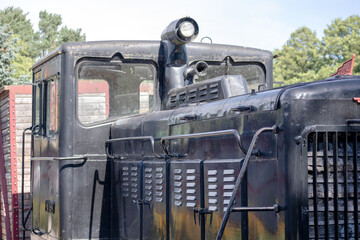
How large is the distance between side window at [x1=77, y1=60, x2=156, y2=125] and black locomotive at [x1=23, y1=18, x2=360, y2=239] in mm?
10

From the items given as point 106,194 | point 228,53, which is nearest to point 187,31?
point 228,53

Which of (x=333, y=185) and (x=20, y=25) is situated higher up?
(x=20, y=25)

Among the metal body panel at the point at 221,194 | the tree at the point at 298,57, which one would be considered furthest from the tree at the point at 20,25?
the metal body panel at the point at 221,194

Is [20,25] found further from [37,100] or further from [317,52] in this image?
[37,100]

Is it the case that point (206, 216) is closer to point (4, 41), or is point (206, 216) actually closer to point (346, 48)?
point (4, 41)

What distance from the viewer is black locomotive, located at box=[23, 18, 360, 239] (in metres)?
3.77

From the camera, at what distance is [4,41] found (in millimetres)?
21094

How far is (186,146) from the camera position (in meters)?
5.05

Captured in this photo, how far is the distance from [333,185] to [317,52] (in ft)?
114

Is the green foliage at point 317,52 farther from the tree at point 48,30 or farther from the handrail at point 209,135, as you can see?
the handrail at point 209,135

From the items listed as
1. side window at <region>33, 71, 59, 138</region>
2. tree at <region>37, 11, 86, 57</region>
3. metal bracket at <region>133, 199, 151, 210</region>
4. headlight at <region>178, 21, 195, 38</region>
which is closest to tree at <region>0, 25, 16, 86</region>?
side window at <region>33, 71, 59, 138</region>

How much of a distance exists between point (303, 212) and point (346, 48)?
3209 cm

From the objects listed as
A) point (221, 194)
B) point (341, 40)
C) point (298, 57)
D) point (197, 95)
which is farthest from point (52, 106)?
point (298, 57)

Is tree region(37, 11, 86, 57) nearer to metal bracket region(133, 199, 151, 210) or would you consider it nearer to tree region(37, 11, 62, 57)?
tree region(37, 11, 62, 57)
